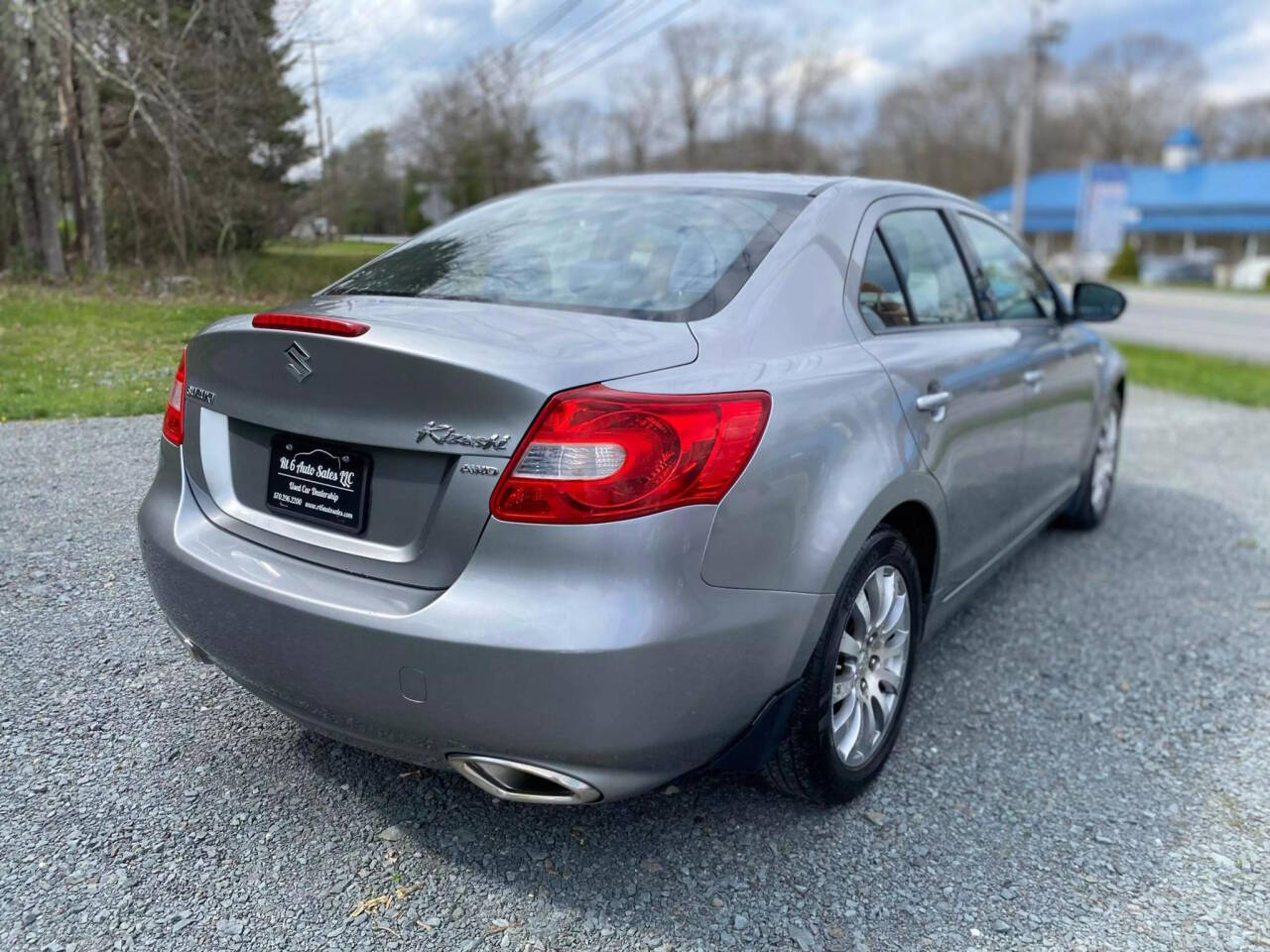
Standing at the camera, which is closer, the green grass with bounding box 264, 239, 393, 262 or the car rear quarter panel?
the car rear quarter panel

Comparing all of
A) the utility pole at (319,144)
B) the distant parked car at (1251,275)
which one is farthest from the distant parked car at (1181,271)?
the utility pole at (319,144)

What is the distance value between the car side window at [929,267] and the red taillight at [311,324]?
1690 mm

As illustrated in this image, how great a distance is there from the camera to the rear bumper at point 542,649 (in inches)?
77.4

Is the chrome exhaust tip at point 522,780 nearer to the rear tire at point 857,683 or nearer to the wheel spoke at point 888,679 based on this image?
the rear tire at point 857,683

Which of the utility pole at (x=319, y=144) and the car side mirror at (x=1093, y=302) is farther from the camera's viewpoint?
the car side mirror at (x=1093, y=302)

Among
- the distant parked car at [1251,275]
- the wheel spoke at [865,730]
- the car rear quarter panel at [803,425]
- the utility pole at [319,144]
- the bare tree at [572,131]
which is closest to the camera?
the car rear quarter panel at [803,425]

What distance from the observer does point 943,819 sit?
2.75 meters

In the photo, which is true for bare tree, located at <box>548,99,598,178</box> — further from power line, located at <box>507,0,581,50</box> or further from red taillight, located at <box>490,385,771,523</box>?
red taillight, located at <box>490,385,771,523</box>

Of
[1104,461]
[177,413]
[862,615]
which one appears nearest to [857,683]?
[862,615]

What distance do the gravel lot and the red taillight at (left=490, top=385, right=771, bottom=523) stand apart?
38.4 inches

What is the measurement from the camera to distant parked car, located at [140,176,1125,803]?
6.52 feet

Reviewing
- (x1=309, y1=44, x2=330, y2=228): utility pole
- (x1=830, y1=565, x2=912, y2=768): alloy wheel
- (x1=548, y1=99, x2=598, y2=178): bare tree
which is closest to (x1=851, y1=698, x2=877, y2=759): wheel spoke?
(x1=830, y1=565, x2=912, y2=768): alloy wheel

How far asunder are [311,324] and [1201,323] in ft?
90.6

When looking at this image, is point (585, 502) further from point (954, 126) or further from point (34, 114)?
point (954, 126)
